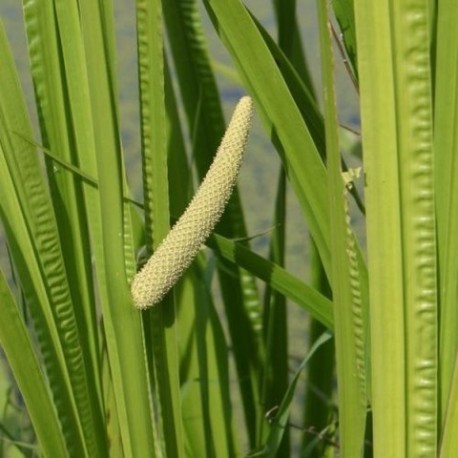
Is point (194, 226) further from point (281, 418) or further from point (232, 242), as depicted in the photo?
point (281, 418)

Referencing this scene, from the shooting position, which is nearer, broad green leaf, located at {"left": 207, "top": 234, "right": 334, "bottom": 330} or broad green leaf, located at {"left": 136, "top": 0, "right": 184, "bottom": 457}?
broad green leaf, located at {"left": 136, "top": 0, "right": 184, "bottom": 457}

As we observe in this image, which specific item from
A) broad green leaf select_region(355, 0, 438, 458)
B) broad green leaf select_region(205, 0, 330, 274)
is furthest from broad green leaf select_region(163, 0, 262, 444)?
broad green leaf select_region(355, 0, 438, 458)

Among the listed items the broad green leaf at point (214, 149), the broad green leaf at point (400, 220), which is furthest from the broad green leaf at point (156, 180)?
the broad green leaf at point (214, 149)

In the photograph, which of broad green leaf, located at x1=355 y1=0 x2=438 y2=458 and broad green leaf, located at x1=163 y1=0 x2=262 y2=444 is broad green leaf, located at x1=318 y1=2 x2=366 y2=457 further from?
broad green leaf, located at x1=163 y1=0 x2=262 y2=444

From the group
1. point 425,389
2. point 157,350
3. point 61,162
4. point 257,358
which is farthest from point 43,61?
point 257,358

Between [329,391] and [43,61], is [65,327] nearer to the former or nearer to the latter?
[43,61]

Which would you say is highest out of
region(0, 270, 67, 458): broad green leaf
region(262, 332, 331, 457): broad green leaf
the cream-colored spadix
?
the cream-colored spadix
